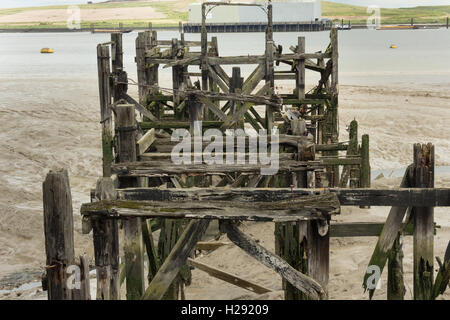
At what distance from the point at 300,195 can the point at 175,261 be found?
1.22 metres

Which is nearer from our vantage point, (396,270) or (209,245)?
(396,270)

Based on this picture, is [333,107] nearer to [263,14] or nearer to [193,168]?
[193,168]

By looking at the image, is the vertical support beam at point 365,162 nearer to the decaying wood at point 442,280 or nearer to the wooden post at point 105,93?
the wooden post at point 105,93

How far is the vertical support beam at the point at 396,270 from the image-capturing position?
704 centimetres

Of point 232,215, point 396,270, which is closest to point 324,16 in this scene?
point 396,270

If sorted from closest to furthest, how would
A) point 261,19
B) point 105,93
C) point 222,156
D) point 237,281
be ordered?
point 222,156, point 237,281, point 105,93, point 261,19

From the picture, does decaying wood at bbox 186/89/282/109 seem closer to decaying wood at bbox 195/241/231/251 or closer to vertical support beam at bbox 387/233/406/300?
decaying wood at bbox 195/241/231/251

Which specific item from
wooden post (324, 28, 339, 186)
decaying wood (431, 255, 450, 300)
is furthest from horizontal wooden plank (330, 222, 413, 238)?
wooden post (324, 28, 339, 186)

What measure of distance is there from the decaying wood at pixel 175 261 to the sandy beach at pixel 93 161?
2.91 metres

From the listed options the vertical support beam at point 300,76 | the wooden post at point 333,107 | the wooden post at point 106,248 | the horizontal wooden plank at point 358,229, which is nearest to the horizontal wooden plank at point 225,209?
the wooden post at point 106,248

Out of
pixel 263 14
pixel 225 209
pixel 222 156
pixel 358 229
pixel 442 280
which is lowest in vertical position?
pixel 442 280

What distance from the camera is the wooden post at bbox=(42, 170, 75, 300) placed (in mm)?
5371

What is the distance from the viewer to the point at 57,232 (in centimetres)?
543
